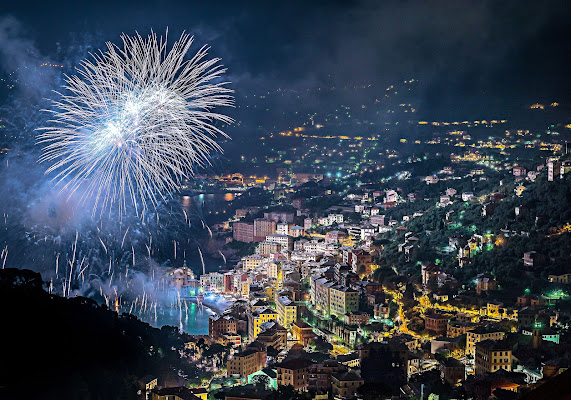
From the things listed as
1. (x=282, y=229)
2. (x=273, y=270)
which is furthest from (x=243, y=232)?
(x=273, y=270)

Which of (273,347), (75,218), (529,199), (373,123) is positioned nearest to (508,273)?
(529,199)

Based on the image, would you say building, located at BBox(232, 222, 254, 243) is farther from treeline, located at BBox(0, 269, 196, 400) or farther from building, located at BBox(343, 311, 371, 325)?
treeline, located at BBox(0, 269, 196, 400)

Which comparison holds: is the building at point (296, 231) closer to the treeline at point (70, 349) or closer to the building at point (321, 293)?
the building at point (321, 293)

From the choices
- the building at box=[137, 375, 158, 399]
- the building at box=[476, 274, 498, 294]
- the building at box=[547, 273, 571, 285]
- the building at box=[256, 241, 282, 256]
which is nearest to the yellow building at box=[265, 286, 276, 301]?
the building at box=[256, 241, 282, 256]

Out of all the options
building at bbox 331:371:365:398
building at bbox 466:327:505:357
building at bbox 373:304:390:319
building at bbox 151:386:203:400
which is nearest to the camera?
building at bbox 151:386:203:400

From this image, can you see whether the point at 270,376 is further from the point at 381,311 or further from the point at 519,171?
the point at 519,171

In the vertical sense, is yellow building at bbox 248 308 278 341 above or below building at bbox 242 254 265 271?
below
